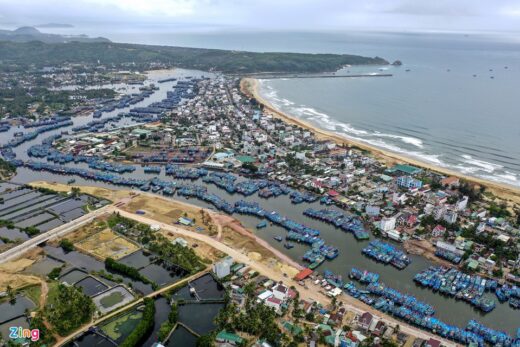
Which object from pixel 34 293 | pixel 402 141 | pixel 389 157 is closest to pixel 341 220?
pixel 389 157

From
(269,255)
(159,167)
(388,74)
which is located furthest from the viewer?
(388,74)

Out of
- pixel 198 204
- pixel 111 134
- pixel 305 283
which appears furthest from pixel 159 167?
pixel 305 283

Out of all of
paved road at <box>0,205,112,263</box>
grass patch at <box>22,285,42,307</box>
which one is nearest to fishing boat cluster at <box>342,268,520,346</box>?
grass patch at <box>22,285,42,307</box>

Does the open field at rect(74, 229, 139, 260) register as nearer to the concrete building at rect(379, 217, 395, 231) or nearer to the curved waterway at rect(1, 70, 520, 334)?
the curved waterway at rect(1, 70, 520, 334)

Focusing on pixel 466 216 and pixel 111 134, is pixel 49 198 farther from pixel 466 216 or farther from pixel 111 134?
pixel 466 216

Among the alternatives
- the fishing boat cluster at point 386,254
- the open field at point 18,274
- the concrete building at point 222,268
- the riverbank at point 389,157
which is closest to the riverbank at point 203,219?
the concrete building at point 222,268

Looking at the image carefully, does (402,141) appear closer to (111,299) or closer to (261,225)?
(261,225)
